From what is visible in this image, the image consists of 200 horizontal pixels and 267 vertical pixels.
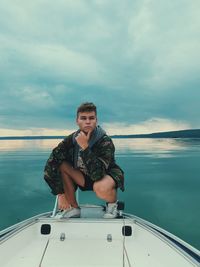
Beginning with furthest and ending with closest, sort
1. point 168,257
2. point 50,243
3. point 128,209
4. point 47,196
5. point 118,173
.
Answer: point 47,196 → point 128,209 → point 118,173 → point 50,243 → point 168,257

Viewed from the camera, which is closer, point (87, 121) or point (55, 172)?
point (87, 121)

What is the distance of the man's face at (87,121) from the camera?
443cm

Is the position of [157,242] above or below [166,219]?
above

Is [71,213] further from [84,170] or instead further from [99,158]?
[99,158]

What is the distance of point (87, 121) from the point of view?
4.46 m

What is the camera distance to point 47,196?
12109mm

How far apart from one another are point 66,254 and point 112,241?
64 cm

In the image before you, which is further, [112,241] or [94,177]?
[94,177]

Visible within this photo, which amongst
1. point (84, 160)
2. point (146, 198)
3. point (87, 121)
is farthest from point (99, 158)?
point (146, 198)

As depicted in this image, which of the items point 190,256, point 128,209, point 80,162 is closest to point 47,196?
point 128,209

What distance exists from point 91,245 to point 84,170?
3.81 ft

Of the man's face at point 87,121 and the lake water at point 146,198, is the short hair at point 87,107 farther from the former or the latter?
the lake water at point 146,198

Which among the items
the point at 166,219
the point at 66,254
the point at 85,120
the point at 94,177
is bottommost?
the point at 166,219

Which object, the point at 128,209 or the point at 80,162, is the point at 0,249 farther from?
the point at 128,209
